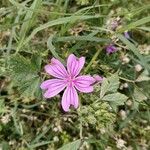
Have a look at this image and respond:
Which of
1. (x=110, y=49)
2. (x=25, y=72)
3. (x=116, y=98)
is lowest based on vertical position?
(x=116, y=98)

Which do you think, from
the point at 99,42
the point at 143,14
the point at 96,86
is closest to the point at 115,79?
the point at 96,86

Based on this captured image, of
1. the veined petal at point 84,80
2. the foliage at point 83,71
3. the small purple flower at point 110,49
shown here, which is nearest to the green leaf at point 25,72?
the foliage at point 83,71

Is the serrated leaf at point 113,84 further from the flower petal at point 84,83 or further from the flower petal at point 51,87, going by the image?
the flower petal at point 51,87

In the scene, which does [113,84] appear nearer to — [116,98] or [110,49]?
[116,98]

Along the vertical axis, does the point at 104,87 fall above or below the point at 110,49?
below

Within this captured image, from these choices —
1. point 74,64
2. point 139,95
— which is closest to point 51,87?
point 74,64

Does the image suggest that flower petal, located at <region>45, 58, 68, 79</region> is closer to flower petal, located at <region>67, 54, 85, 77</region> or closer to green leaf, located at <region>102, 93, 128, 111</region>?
flower petal, located at <region>67, 54, 85, 77</region>
